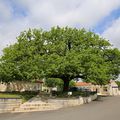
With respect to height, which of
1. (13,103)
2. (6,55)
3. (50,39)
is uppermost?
(50,39)

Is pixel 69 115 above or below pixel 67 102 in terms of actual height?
below

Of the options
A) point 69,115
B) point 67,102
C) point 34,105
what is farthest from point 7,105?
point 67,102

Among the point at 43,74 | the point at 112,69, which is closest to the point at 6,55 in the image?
the point at 43,74

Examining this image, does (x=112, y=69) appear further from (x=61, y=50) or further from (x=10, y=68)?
(x=10, y=68)

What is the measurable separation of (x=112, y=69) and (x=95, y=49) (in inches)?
359

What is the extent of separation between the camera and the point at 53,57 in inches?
1430

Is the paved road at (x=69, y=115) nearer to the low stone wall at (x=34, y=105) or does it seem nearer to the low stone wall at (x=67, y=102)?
the low stone wall at (x=34, y=105)

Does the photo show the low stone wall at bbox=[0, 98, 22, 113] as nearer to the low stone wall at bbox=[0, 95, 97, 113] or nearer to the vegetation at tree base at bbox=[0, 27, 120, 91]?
the low stone wall at bbox=[0, 95, 97, 113]

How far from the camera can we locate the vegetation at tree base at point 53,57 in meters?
35.3

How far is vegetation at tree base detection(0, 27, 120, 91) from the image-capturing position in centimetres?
3531

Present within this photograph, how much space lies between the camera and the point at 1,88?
195ft

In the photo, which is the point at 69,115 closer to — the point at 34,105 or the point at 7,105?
the point at 7,105

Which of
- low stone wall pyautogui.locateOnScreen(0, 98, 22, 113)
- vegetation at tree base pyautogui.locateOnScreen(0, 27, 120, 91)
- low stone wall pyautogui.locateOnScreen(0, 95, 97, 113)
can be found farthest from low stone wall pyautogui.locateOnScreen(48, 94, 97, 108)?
low stone wall pyautogui.locateOnScreen(0, 98, 22, 113)

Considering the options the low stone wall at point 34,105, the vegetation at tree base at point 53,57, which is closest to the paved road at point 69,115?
the low stone wall at point 34,105
